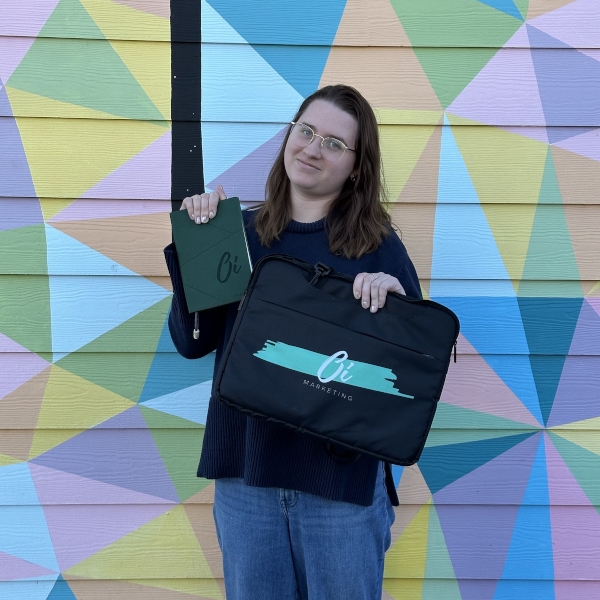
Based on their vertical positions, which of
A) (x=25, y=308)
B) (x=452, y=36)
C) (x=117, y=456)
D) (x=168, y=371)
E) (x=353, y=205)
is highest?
(x=452, y=36)

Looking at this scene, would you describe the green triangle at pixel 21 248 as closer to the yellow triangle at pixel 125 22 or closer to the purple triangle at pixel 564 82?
the yellow triangle at pixel 125 22

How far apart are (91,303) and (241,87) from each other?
84 centimetres

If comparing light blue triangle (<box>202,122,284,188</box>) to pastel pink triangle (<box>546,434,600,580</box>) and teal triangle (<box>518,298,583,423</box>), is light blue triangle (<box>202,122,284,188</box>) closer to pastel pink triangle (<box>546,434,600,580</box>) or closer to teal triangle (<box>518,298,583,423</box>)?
teal triangle (<box>518,298,583,423</box>)

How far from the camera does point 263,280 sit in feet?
4.33

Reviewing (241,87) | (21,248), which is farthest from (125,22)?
(21,248)

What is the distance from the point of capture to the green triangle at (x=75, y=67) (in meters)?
1.89

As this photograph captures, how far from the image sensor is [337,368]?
1276mm

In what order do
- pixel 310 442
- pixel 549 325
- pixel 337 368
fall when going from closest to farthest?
pixel 337 368, pixel 310 442, pixel 549 325

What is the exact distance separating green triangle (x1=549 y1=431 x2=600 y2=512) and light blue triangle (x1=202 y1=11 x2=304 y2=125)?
1.40m

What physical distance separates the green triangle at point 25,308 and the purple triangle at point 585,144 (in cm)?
172

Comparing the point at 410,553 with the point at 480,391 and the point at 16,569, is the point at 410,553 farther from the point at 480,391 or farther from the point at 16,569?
the point at 16,569

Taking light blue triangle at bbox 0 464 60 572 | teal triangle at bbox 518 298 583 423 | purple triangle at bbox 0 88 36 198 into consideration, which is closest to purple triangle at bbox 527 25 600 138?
teal triangle at bbox 518 298 583 423

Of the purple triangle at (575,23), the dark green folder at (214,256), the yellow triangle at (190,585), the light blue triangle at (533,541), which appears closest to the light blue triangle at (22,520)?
the yellow triangle at (190,585)

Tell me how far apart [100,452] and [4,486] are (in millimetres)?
329
